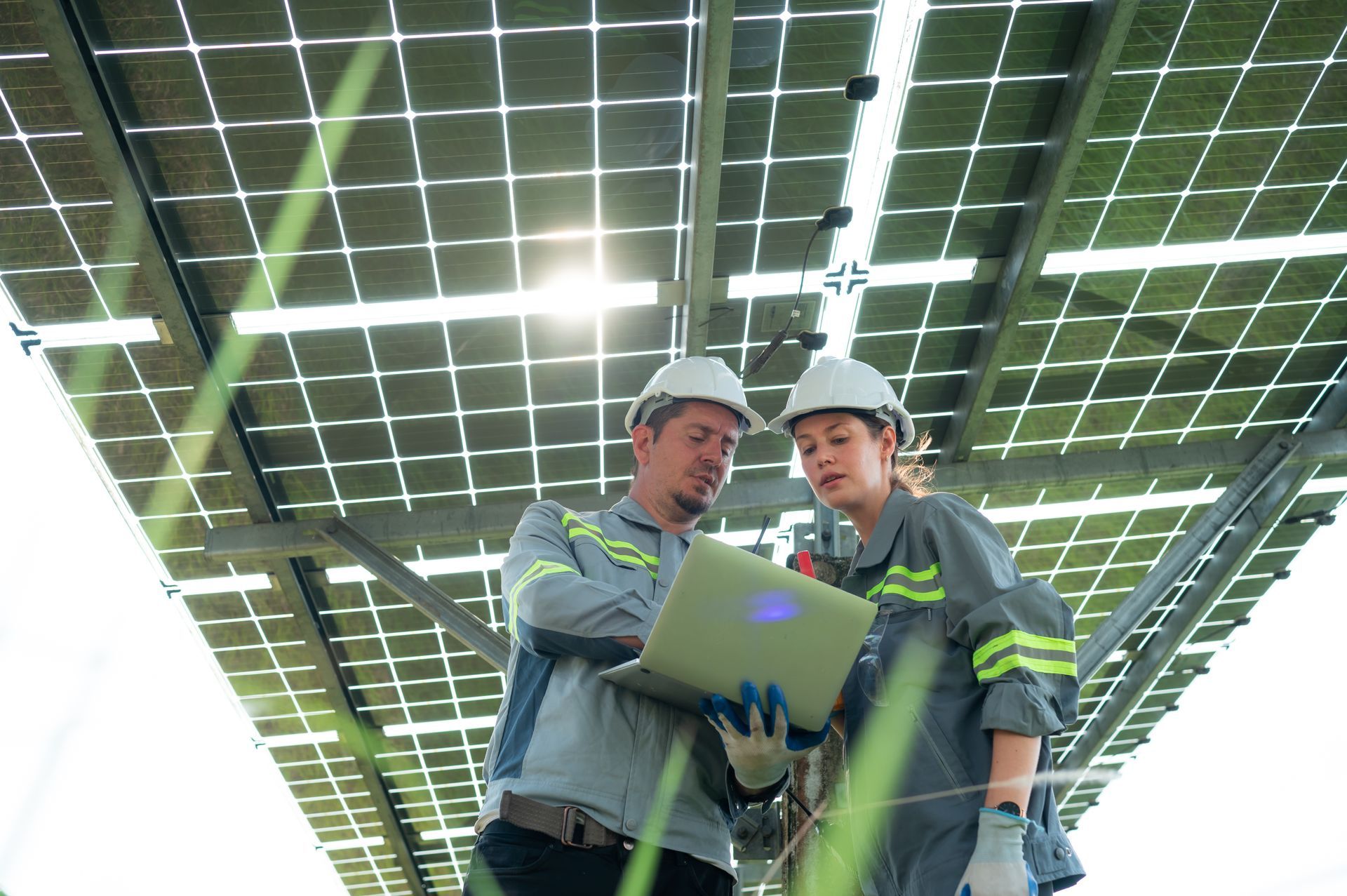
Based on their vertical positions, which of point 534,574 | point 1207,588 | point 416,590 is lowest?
point 534,574

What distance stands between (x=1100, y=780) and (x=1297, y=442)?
792 centimetres

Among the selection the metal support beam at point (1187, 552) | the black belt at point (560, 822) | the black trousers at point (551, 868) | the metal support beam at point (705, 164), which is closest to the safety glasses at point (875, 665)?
the black trousers at point (551, 868)

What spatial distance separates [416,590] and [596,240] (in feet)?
13.7

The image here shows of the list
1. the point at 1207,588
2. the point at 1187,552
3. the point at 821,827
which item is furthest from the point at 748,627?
the point at 1207,588

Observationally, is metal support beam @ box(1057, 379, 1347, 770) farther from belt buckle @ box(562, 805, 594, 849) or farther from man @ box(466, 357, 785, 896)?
belt buckle @ box(562, 805, 594, 849)

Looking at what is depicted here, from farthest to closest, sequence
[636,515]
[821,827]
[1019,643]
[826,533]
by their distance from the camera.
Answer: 1. [826,533]
2. [821,827]
3. [636,515]
4. [1019,643]

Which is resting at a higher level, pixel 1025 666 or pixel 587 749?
pixel 1025 666

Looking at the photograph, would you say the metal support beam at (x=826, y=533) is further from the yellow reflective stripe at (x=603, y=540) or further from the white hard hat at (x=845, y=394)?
the yellow reflective stripe at (x=603, y=540)

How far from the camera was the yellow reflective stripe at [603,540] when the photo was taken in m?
4.66

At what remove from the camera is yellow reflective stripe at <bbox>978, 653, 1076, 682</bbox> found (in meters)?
3.69

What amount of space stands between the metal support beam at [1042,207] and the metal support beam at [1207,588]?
12.5ft

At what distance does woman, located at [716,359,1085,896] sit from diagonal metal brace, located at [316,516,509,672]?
→ 299 inches

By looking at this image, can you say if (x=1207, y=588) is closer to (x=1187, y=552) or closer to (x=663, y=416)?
(x=1187, y=552)

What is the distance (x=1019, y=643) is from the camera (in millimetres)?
3701
